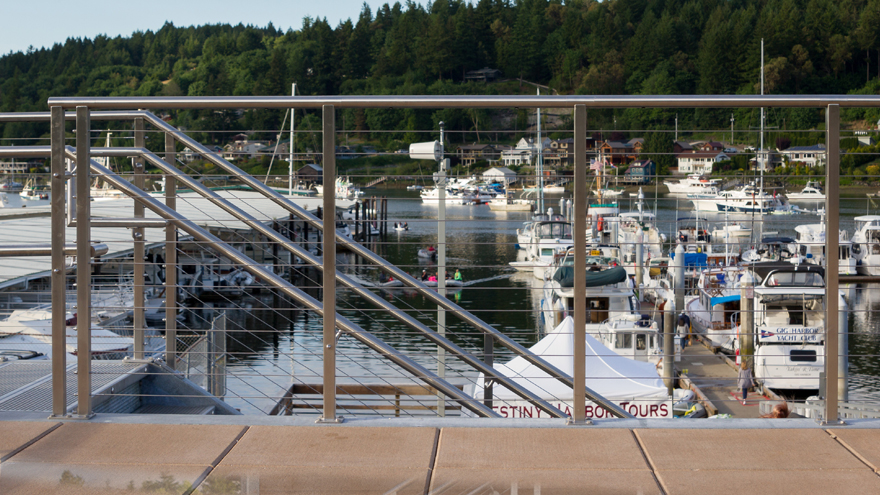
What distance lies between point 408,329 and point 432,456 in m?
4.88

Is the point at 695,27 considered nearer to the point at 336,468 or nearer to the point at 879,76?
the point at 879,76

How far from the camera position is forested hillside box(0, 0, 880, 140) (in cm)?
8125

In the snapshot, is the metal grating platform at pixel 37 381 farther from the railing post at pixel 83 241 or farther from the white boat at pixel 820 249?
the white boat at pixel 820 249

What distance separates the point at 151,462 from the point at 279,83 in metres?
96.4

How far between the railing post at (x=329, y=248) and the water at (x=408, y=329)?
198 millimetres

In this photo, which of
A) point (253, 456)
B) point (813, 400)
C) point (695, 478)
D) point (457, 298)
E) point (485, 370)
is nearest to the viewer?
point (695, 478)

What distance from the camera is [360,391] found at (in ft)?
27.7

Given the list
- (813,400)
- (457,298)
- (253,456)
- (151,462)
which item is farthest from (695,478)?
(457,298)

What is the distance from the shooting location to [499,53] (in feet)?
338

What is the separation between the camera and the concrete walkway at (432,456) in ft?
8.08

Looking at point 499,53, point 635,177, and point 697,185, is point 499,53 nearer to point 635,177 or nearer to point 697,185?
point 697,185

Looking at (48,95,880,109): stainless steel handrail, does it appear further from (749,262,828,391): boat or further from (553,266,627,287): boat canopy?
(553,266,627,287): boat canopy

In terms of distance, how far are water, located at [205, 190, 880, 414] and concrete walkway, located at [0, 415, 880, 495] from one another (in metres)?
0.35

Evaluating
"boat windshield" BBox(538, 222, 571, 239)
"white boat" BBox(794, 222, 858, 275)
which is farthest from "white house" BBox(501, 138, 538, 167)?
"boat windshield" BBox(538, 222, 571, 239)
